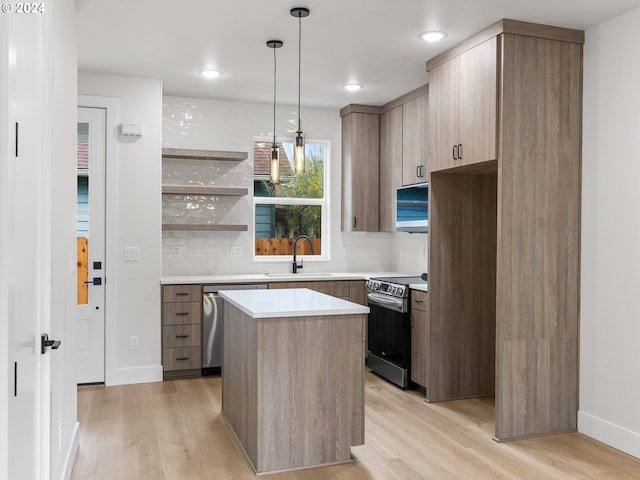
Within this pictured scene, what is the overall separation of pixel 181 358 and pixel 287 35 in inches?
116

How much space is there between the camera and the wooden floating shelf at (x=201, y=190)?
5391 millimetres

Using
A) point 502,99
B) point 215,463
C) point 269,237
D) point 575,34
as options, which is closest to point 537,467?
point 215,463

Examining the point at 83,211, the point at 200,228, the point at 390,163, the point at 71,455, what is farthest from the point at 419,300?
the point at 83,211

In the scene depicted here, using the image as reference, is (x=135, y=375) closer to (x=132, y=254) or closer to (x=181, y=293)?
(x=181, y=293)

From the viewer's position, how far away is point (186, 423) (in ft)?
12.9

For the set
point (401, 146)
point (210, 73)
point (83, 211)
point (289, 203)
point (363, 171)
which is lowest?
point (83, 211)

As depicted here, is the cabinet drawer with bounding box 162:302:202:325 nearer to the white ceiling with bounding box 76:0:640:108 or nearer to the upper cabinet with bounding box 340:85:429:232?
the upper cabinet with bounding box 340:85:429:232

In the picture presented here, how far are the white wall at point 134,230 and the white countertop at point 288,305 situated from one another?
145 centimetres

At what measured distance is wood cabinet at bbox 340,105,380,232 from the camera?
598 cm

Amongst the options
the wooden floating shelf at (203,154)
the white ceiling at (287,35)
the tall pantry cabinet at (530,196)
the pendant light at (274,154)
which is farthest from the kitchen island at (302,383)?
the wooden floating shelf at (203,154)

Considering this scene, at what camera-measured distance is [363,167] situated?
600cm

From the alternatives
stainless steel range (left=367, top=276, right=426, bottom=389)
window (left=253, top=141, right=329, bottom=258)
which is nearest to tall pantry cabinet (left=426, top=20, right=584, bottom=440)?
stainless steel range (left=367, top=276, right=426, bottom=389)

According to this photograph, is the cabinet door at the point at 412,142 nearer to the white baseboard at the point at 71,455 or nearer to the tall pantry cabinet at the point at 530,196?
the tall pantry cabinet at the point at 530,196

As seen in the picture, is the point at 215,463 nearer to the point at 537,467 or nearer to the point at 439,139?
the point at 537,467
